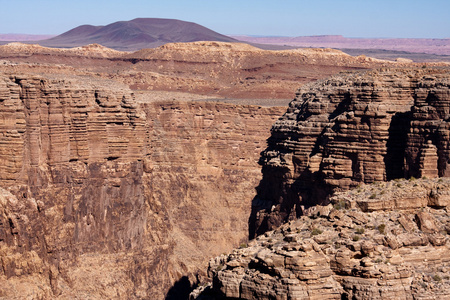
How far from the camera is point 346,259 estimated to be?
96.3ft

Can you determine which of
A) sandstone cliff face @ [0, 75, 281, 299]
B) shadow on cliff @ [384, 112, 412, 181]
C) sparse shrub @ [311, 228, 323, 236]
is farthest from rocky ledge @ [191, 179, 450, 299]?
sandstone cliff face @ [0, 75, 281, 299]

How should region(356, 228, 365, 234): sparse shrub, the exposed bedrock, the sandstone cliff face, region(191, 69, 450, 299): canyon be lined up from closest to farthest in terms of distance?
region(191, 69, 450, 299): canyon < region(356, 228, 365, 234): sparse shrub < the exposed bedrock < the sandstone cliff face

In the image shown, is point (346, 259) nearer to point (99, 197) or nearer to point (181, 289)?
point (99, 197)

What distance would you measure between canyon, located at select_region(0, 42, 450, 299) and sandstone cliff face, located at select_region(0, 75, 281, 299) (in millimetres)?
93

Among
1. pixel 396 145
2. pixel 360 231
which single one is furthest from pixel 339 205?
pixel 396 145

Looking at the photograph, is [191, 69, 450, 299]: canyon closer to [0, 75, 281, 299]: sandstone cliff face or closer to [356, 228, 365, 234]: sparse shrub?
[356, 228, 365, 234]: sparse shrub

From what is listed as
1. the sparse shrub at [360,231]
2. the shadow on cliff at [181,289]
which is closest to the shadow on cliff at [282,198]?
the shadow on cliff at [181,289]

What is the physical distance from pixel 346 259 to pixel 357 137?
21.0 metres

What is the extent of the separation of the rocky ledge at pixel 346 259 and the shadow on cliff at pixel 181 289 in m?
36.9

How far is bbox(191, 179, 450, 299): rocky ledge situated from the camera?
28797mm

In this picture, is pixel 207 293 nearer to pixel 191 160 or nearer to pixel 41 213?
pixel 41 213

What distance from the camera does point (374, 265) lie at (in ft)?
95.8

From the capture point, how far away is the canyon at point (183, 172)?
154ft

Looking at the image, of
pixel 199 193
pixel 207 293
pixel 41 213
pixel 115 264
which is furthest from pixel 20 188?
pixel 207 293
